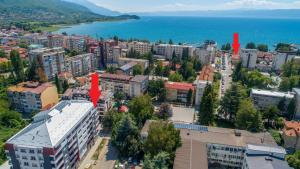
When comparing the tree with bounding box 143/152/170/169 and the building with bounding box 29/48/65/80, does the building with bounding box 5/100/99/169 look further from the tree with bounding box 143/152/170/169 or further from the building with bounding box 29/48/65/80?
the building with bounding box 29/48/65/80

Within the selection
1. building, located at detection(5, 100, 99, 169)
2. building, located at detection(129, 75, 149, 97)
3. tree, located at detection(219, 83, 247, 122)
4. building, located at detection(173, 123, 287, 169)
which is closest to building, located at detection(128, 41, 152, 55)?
building, located at detection(129, 75, 149, 97)

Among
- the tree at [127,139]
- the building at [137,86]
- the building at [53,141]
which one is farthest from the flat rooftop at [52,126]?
the building at [137,86]

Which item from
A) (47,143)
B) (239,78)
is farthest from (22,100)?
(239,78)

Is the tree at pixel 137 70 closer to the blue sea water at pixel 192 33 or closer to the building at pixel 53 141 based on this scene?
the building at pixel 53 141

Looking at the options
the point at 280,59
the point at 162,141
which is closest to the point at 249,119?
the point at 162,141

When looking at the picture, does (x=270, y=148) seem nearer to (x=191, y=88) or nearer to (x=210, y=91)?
(x=210, y=91)

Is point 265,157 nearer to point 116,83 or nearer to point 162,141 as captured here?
point 162,141
